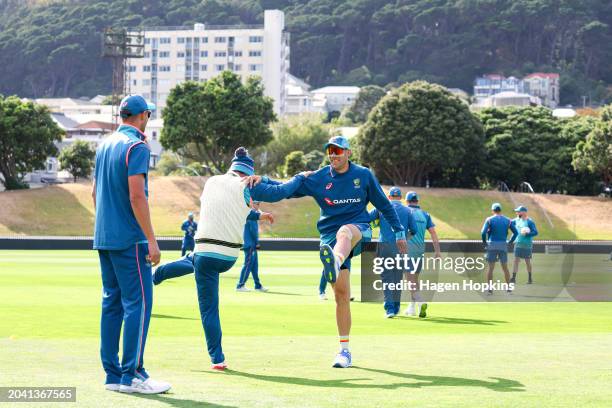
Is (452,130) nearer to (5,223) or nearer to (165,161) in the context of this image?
(5,223)

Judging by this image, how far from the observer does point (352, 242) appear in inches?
408

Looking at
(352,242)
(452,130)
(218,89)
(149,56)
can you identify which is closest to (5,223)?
(218,89)

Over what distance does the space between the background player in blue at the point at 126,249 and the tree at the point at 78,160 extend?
89.2 metres

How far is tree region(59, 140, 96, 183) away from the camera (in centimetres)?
9612

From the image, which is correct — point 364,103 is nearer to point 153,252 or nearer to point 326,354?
point 326,354

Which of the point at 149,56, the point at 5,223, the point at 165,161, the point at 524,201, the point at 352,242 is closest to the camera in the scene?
the point at 352,242

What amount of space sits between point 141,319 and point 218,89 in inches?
2777

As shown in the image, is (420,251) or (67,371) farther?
(420,251)

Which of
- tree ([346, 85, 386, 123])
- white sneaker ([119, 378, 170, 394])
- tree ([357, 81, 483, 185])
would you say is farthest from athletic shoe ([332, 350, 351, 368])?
tree ([346, 85, 386, 123])

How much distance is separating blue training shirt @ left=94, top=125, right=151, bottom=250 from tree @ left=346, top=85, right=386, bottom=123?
16653 centimetres

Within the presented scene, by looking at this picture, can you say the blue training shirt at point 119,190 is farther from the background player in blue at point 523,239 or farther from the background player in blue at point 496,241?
the background player in blue at point 523,239

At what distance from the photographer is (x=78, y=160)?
96.3 m

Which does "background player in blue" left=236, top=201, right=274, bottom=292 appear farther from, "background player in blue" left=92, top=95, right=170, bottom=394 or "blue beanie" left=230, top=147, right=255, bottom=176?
"background player in blue" left=92, top=95, right=170, bottom=394

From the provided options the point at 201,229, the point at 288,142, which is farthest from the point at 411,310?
the point at 288,142
